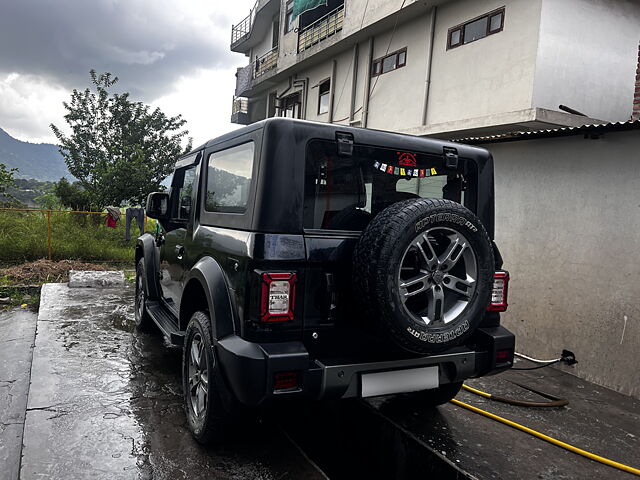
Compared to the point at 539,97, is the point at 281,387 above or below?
below

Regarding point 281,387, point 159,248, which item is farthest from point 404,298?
point 159,248

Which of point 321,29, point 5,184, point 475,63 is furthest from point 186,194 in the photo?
point 5,184

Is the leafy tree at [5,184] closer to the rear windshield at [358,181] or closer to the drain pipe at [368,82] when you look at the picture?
the drain pipe at [368,82]

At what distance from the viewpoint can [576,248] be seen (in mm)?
4902

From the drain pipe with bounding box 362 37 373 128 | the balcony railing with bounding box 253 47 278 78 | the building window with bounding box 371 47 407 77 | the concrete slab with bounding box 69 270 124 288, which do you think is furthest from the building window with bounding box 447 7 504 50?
the balcony railing with bounding box 253 47 278 78

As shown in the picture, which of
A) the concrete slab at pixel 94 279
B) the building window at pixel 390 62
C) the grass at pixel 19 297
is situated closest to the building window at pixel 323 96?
the building window at pixel 390 62

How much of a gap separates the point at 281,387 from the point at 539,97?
27.7 feet

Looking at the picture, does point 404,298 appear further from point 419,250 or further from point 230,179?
point 230,179

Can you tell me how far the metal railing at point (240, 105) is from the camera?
23975 millimetres

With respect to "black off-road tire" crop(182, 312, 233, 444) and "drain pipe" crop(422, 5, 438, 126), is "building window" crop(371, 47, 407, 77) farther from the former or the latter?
"black off-road tire" crop(182, 312, 233, 444)

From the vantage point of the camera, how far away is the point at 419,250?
8.30ft

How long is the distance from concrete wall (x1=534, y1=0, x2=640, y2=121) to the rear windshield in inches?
276

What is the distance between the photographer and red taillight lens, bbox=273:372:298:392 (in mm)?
2438

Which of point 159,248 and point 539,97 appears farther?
point 539,97
